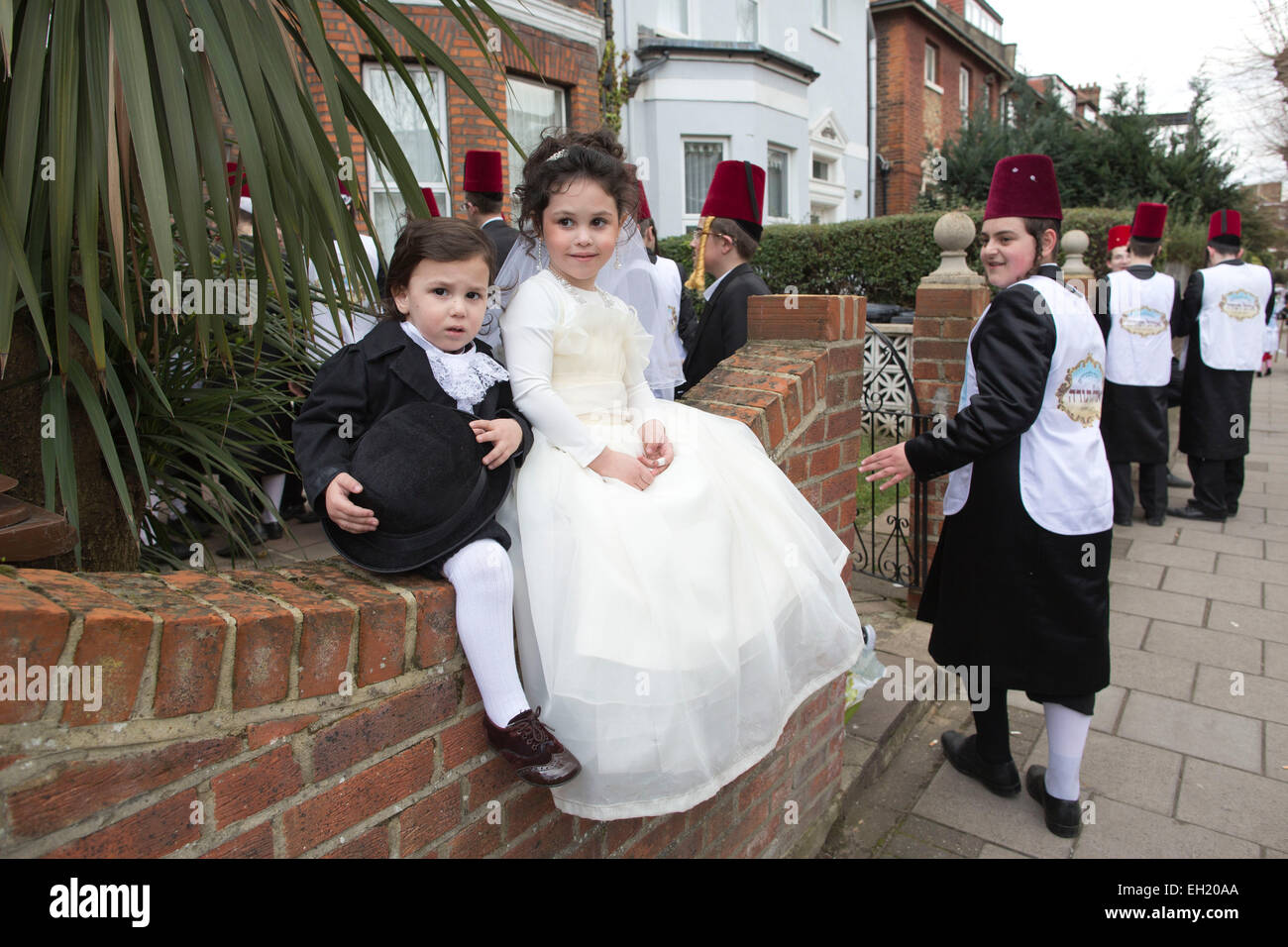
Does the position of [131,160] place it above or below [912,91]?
below

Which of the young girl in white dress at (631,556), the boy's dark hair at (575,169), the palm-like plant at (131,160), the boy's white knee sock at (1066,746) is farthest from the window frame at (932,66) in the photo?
the palm-like plant at (131,160)

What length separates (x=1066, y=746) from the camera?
9.55 feet

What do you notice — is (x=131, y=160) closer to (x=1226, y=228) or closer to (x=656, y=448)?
(x=656, y=448)

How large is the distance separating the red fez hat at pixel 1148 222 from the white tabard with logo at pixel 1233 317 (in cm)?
65

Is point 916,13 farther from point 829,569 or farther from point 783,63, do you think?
point 829,569

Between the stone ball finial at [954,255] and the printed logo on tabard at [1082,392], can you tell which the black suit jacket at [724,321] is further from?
the printed logo on tabard at [1082,392]

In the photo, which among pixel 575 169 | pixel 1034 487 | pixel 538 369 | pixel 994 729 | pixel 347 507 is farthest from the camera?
pixel 994 729

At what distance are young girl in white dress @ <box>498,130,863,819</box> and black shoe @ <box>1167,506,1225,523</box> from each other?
5.64 meters

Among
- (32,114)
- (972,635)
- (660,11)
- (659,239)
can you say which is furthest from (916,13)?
(32,114)

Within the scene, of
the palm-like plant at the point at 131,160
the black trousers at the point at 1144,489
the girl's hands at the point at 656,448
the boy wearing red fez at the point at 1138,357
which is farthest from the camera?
the black trousers at the point at 1144,489

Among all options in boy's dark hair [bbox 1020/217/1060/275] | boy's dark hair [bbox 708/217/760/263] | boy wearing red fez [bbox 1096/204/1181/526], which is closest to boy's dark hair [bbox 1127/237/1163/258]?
boy wearing red fez [bbox 1096/204/1181/526]

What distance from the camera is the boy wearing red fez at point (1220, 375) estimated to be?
6.48 metres

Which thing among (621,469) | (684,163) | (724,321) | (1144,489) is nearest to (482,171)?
(724,321)

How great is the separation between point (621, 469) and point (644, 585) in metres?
0.30
